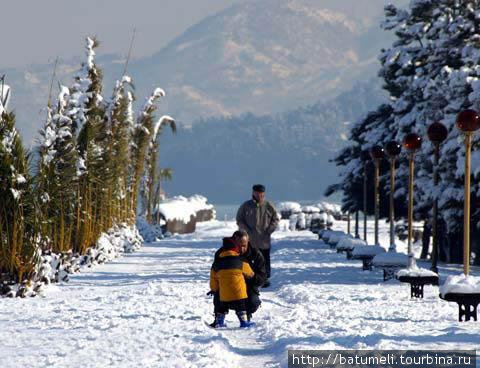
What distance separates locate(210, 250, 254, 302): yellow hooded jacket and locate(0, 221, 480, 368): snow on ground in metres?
0.44

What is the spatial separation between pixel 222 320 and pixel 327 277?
952 centimetres

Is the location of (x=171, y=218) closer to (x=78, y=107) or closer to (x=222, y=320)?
(x=78, y=107)

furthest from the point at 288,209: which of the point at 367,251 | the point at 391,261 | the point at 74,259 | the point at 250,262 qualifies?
the point at 250,262

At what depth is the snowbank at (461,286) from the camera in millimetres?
13117

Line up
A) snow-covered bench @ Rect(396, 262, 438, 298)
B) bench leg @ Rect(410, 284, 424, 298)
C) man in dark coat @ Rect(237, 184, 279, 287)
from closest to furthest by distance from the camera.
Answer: snow-covered bench @ Rect(396, 262, 438, 298), bench leg @ Rect(410, 284, 424, 298), man in dark coat @ Rect(237, 184, 279, 287)

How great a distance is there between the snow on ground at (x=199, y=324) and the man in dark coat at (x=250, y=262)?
0.86 feet

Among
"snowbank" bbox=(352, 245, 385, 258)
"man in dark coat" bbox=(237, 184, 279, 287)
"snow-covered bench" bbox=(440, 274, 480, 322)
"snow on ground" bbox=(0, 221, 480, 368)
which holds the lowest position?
"snow on ground" bbox=(0, 221, 480, 368)

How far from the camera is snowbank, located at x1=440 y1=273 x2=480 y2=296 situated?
1312 centimetres

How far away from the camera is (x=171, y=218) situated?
210 feet

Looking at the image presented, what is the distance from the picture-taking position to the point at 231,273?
13.5m

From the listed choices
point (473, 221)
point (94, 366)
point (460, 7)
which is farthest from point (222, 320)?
point (460, 7)

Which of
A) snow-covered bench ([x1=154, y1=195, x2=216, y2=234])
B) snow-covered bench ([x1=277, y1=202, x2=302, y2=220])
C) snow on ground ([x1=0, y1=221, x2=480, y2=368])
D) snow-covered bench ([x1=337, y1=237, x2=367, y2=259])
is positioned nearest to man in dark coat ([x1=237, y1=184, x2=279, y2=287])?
snow on ground ([x1=0, y1=221, x2=480, y2=368])

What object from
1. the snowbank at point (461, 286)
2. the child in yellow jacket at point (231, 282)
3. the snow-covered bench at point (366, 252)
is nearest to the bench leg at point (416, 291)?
the snowbank at point (461, 286)

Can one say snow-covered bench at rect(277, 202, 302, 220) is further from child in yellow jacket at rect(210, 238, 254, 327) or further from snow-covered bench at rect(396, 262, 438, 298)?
child in yellow jacket at rect(210, 238, 254, 327)
